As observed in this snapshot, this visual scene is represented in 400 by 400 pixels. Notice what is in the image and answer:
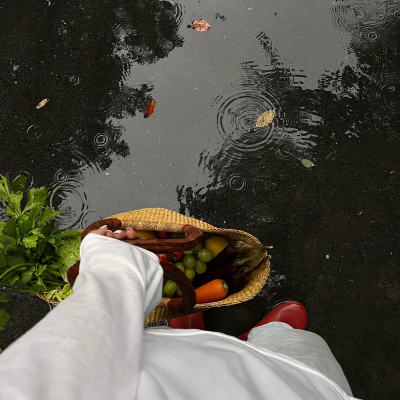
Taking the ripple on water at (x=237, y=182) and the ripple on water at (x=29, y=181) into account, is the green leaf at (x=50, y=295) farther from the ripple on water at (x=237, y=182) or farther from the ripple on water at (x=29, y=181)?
the ripple on water at (x=237, y=182)

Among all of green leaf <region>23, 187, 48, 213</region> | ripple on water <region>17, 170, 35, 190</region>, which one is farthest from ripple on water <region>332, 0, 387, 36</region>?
ripple on water <region>17, 170, 35, 190</region>

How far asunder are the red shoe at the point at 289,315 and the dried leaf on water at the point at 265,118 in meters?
0.99

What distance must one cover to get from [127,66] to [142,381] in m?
1.79

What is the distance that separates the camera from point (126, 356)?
589mm

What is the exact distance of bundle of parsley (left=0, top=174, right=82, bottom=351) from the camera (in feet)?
4.14

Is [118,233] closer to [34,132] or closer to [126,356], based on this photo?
[126,356]

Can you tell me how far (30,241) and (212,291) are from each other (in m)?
0.76

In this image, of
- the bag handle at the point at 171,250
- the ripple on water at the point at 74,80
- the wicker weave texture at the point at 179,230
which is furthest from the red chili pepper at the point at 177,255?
the ripple on water at the point at 74,80

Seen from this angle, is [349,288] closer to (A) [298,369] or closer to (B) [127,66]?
(A) [298,369]

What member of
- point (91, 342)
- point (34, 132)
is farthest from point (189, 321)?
point (34, 132)

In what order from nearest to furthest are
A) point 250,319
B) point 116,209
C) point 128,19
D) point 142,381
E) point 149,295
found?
1. point 142,381
2. point 149,295
3. point 250,319
4. point 116,209
5. point 128,19

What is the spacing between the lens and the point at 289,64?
75.7 inches

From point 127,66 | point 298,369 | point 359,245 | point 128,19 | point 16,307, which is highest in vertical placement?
point 128,19

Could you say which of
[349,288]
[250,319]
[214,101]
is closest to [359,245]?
[349,288]
